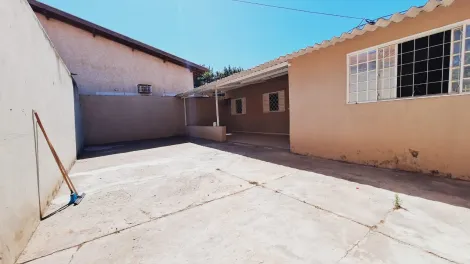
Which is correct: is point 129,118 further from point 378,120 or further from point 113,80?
point 378,120

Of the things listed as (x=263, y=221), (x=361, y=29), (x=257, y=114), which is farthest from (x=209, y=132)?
(x=263, y=221)

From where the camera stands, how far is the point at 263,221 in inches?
91.3

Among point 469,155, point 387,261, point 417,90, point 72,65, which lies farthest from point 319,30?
point 72,65

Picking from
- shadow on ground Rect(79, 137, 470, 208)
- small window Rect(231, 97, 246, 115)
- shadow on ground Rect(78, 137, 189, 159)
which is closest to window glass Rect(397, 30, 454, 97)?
shadow on ground Rect(79, 137, 470, 208)

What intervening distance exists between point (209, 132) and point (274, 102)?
3.58 meters

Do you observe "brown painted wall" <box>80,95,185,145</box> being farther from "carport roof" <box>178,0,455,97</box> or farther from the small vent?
"carport roof" <box>178,0,455,97</box>

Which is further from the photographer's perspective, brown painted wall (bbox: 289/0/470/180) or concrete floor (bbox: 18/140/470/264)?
brown painted wall (bbox: 289/0/470/180)

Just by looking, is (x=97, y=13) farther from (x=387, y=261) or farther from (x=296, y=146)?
(x=387, y=261)

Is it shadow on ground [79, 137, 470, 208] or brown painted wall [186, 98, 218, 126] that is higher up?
brown painted wall [186, 98, 218, 126]

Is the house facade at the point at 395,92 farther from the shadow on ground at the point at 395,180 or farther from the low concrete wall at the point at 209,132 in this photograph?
the low concrete wall at the point at 209,132

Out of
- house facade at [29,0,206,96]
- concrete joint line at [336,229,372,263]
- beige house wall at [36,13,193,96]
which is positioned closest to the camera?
concrete joint line at [336,229,372,263]

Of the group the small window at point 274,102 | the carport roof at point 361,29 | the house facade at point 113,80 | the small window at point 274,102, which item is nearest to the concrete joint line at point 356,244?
the carport roof at point 361,29

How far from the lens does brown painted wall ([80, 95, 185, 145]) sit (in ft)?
32.3

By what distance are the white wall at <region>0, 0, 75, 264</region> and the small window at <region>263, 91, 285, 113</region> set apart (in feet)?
27.8
